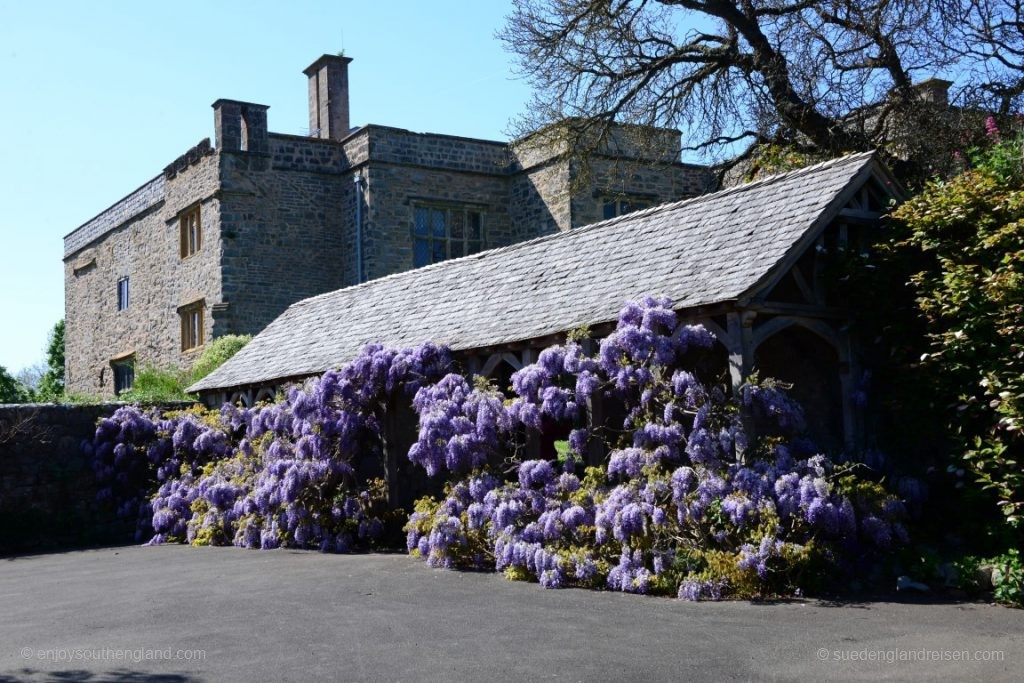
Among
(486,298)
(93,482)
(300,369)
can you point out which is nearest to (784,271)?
(486,298)

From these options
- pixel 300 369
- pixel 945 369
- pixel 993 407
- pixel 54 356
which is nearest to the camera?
pixel 993 407

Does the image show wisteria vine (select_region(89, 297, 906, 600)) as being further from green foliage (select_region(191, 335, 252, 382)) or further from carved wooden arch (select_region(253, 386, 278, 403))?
green foliage (select_region(191, 335, 252, 382))

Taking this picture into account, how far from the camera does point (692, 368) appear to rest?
12.1 meters

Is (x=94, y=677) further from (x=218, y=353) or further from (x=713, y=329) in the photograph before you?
(x=218, y=353)

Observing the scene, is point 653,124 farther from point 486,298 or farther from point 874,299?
point 874,299

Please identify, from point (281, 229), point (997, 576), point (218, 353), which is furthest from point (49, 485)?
point (997, 576)

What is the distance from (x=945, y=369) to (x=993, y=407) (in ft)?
2.54

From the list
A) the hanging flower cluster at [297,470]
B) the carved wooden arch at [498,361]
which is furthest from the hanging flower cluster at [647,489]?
the hanging flower cluster at [297,470]

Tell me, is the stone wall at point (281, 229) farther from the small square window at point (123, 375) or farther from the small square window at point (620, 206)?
the small square window at point (123, 375)

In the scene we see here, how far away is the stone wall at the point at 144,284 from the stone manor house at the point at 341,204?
0.09m

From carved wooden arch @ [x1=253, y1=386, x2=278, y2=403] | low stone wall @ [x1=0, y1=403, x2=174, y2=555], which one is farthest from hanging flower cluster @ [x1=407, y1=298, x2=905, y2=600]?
low stone wall @ [x1=0, y1=403, x2=174, y2=555]

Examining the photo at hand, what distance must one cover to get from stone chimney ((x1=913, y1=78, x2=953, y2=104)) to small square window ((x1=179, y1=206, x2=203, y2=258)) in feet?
53.9

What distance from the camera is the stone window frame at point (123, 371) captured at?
104 feet

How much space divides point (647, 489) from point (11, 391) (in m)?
28.7
